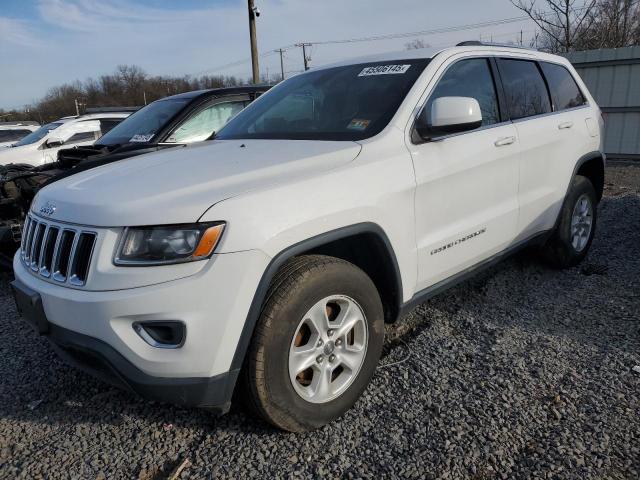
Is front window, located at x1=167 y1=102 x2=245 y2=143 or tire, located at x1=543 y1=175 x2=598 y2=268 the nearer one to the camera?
tire, located at x1=543 y1=175 x2=598 y2=268

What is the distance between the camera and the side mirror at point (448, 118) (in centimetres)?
272

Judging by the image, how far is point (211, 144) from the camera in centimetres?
332

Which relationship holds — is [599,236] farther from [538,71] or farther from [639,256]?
[538,71]

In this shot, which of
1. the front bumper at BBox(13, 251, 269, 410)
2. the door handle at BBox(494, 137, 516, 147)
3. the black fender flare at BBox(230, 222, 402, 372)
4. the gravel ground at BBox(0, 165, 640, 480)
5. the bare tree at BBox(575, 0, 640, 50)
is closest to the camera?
the front bumper at BBox(13, 251, 269, 410)

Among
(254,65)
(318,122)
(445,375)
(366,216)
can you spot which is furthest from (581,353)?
(254,65)

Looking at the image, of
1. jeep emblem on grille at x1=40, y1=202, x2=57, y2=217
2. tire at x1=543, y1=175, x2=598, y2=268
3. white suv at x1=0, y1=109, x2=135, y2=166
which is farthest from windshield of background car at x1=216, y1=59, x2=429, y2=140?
white suv at x1=0, y1=109, x2=135, y2=166

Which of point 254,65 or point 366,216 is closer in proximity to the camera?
point 366,216

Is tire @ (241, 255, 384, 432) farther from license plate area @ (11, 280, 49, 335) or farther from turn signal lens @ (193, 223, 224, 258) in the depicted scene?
license plate area @ (11, 280, 49, 335)

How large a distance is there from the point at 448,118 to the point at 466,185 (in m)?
0.52

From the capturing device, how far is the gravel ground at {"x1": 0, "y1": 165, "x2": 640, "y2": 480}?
2.25 meters

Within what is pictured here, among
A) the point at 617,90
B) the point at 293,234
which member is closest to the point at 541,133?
the point at 293,234

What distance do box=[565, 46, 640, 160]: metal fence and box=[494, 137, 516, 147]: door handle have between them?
8772mm

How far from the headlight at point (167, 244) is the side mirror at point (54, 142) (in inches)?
345

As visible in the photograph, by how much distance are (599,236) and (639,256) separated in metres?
0.81
